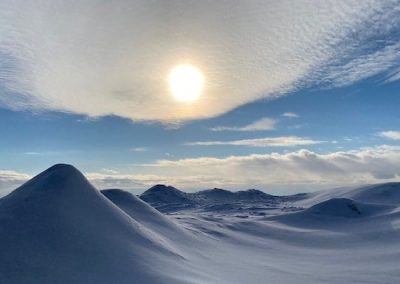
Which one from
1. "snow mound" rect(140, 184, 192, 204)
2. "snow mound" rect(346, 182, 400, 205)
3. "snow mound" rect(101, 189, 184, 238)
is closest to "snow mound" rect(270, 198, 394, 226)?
"snow mound" rect(346, 182, 400, 205)

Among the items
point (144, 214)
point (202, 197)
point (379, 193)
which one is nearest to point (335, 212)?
point (379, 193)

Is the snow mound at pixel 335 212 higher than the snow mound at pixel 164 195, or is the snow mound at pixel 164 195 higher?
the snow mound at pixel 164 195

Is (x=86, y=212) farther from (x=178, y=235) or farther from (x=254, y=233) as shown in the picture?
(x=254, y=233)

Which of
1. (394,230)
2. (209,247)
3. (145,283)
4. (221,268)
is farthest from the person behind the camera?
(394,230)

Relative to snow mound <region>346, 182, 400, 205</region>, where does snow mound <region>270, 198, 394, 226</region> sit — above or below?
below

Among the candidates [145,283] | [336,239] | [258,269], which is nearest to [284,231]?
[336,239]

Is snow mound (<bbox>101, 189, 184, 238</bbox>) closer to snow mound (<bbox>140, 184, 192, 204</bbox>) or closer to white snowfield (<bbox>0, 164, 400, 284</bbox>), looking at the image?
white snowfield (<bbox>0, 164, 400, 284</bbox>)

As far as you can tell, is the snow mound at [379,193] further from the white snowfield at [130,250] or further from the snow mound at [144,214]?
the snow mound at [144,214]

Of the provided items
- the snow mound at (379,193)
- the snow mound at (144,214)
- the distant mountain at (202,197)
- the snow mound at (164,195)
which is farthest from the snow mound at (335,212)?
the snow mound at (164,195)
